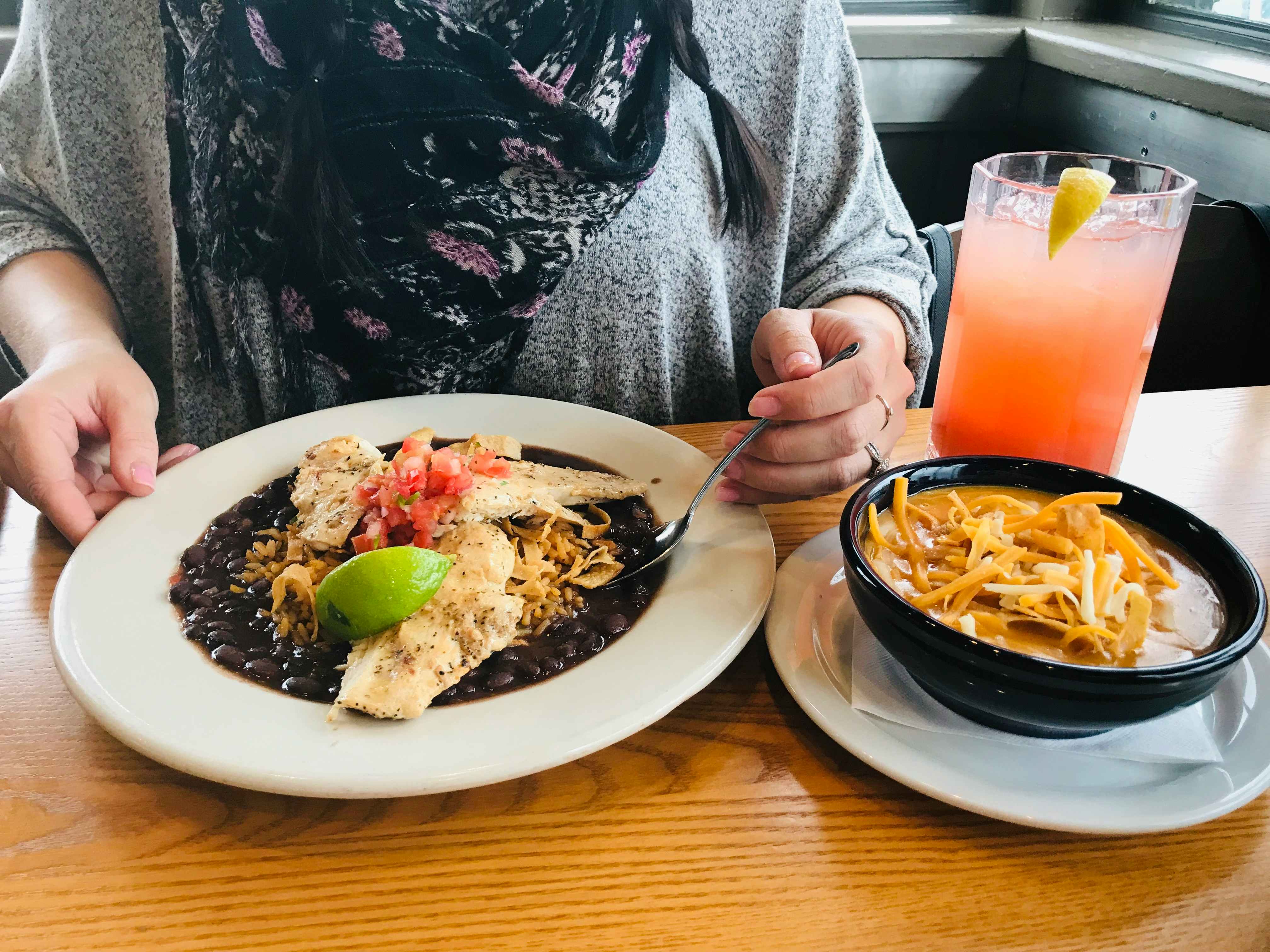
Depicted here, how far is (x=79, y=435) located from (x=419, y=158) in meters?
0.75

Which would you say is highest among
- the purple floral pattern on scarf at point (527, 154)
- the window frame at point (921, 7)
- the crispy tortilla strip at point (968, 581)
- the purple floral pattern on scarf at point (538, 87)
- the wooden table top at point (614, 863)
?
the window frame at point (921, 7)

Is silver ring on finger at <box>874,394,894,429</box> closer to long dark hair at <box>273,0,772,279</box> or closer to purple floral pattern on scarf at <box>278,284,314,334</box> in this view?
long dark hair at <box>273,0,772,279</box>

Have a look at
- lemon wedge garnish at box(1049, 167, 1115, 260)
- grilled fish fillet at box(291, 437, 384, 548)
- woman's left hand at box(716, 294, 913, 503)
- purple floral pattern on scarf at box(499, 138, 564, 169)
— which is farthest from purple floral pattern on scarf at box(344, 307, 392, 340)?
lemon wedge garnish at box(1049, 167, 1115, 260)

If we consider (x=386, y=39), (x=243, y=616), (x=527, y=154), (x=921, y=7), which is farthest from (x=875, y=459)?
(x=921, y=7)

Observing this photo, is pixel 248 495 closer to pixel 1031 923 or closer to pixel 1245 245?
pixel 1031 923

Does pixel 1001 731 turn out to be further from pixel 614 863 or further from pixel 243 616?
pixel 243 616

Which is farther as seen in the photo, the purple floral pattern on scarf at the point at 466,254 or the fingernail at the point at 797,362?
the purple floral pattern on scarf at the point at 466,254

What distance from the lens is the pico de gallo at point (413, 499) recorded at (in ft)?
3.98

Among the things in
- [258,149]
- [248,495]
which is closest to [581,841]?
[248,495]

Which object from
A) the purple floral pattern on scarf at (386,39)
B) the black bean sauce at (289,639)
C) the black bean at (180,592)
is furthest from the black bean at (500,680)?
the purple floral pattern on scarf at (386,39)

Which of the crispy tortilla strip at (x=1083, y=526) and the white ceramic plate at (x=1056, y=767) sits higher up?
the crispy tortilla strip at (x=1083, y=526)

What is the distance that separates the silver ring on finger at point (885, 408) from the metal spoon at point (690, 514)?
0.29 feet

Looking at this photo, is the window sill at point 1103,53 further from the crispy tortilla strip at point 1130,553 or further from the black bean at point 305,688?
the black bean at point 305,688

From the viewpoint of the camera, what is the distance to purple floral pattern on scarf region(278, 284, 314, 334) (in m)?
1.73
